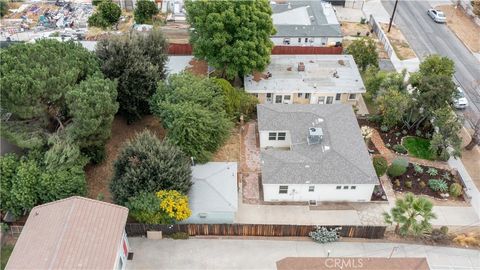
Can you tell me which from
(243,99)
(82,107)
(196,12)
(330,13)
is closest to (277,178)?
(243,99)

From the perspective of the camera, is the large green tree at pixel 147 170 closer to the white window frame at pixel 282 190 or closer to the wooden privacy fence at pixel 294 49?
the white window frame at pixel 282 190

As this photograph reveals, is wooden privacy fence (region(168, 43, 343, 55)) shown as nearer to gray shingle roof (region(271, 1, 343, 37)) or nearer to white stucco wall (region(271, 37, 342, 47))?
white stucco wall (region(271, 37, 342, 47))

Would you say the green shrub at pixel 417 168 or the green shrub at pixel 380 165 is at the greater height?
the green shrub at pixel 380 165

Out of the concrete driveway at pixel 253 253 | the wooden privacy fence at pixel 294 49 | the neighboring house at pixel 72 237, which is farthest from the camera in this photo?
the wooden privacy fence at pixel 294 49

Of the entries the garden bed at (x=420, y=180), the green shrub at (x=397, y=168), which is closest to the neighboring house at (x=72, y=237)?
the green shrub at (x=397, y=168)

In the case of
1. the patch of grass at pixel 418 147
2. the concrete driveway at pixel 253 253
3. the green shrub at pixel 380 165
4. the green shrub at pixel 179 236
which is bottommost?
Answer: the concrete driveway at pixel 253 253

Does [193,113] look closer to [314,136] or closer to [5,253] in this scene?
[314,136]

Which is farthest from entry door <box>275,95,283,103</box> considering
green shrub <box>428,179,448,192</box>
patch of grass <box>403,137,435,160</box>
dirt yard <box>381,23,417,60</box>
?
dirt yard <box>381,23,417,60</box>

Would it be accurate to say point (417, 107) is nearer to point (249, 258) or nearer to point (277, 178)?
point (277, 178)
